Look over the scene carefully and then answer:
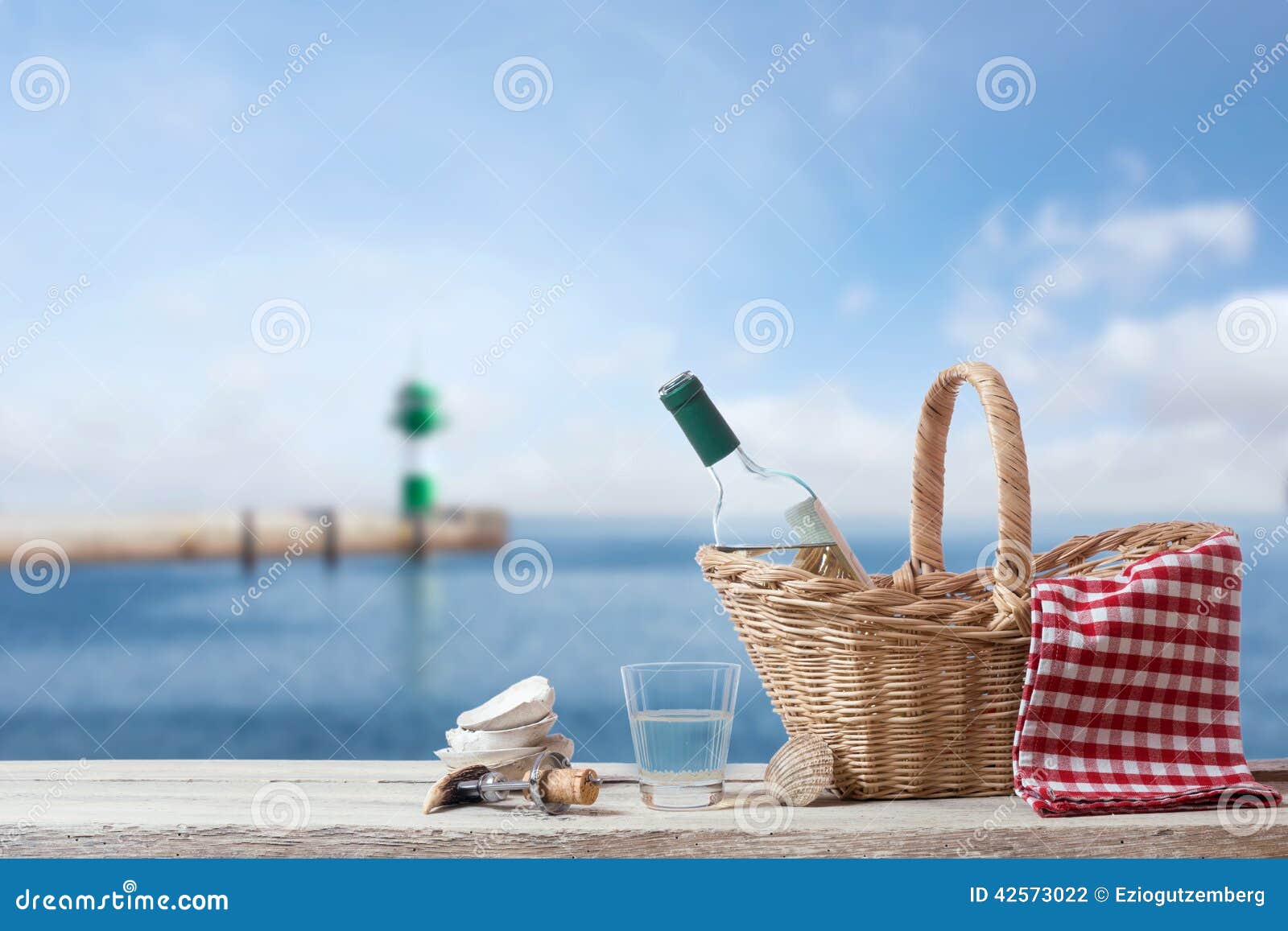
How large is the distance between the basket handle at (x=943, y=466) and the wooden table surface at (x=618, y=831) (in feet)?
0.76

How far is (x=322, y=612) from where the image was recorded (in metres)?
12.1

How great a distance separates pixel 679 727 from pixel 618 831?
0.43 ft

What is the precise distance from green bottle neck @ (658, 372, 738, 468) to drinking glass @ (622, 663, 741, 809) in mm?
217

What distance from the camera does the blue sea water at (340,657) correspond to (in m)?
8.04

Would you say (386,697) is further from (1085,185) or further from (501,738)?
(501,738)

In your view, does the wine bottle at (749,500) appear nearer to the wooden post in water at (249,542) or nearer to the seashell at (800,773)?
the seashell at (800,773)

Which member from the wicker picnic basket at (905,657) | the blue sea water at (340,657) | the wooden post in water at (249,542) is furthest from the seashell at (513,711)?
the wooden post in water at (249,542)

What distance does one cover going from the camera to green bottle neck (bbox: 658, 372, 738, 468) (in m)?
1.01

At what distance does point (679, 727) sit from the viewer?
101cm

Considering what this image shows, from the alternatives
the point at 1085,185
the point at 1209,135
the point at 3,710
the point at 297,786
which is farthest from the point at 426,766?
the point at 3,710

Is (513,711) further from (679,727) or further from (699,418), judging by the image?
(699,418)

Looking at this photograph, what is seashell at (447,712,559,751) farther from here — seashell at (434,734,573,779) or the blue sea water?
the blue sea water

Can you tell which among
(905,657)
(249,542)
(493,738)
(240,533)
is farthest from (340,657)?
(905,657)

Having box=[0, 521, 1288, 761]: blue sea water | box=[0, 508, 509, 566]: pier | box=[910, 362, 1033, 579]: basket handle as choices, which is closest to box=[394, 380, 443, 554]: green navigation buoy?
box=[0, 508, 509, 566]: pier
